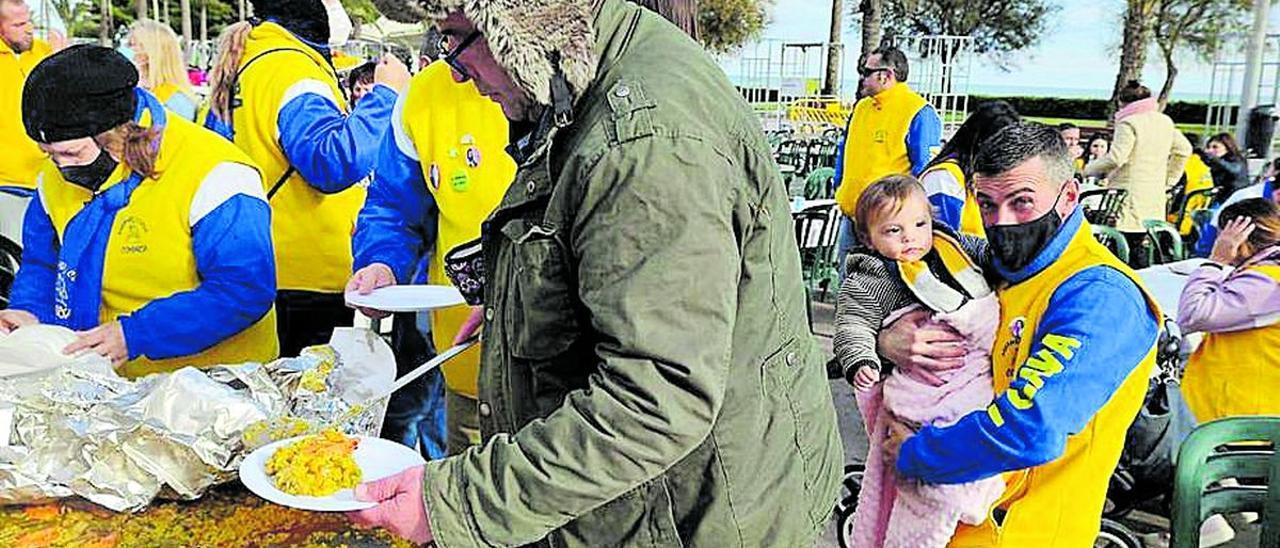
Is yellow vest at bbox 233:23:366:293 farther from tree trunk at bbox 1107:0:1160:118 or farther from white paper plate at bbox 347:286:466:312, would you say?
tree trunk at bbox 1107:0:1160:118

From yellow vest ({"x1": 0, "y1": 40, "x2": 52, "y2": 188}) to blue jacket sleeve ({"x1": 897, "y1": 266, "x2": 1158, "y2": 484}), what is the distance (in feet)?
13.5

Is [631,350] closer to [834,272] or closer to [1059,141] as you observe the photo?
[1059,141]

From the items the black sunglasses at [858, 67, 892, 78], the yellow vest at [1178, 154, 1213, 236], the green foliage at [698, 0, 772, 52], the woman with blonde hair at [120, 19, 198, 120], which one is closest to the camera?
the woman with blonde hair at [120, 19, 198, 120]

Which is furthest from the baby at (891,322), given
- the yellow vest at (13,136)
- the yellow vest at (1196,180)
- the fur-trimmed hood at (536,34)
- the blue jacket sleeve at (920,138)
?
the yellow vest at (1196,180)

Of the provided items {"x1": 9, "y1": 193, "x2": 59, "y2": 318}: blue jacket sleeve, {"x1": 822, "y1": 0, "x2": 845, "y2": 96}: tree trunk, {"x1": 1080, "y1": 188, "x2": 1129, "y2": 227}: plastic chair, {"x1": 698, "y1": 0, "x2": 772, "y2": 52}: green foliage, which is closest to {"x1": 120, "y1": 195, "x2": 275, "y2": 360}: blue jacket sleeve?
{"x1": 9, "y1": 193, "x2": 59, "y2": 318}: blue jacket sleeve

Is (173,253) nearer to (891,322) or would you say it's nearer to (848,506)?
(891,322)

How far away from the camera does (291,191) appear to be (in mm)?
3051

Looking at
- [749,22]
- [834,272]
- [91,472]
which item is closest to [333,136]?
[91,472]

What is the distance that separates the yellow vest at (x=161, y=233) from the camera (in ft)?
7.03

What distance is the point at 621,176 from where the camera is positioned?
1.04 metres

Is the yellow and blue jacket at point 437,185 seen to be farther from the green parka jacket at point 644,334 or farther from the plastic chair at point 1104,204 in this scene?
the plastic chair at point 1104,204

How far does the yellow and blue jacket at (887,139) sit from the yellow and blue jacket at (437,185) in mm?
2988

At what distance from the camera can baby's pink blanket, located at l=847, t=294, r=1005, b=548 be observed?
2.09 m

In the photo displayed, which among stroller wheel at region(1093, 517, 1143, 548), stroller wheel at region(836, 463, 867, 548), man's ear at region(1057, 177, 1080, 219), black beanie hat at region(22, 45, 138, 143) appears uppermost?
black beanie hat at region(22, 45, 138, 143)
